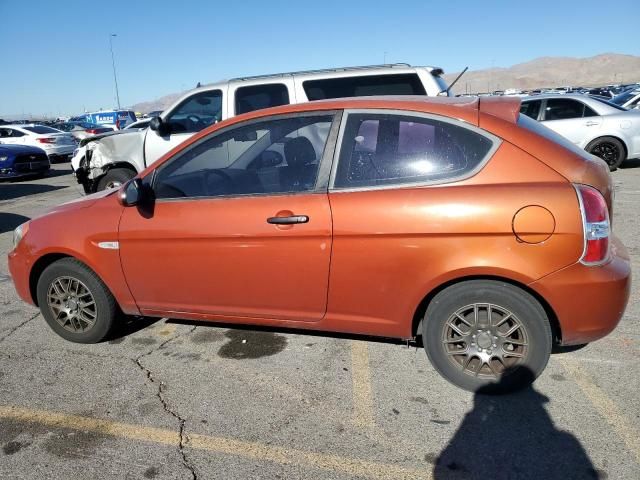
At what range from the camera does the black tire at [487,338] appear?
264 centimetres

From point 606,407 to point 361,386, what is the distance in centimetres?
135

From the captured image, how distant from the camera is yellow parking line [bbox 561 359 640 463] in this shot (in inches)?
93.8

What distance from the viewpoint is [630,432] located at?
8.02ft

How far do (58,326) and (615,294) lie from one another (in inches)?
147

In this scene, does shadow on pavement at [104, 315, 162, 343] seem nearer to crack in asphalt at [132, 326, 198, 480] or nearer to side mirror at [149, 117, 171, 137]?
crack in asphalt at [132, 326, 198, 480]

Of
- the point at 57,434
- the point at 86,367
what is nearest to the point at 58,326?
the point at 86,367

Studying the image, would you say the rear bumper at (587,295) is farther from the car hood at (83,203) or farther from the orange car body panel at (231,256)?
the car hood at (83,203)

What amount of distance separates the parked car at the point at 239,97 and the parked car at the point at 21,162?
7.84 metres

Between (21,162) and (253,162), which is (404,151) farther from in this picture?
(21,162)

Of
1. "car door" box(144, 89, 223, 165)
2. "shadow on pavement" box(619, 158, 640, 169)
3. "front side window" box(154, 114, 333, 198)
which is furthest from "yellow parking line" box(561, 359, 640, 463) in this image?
"shadow on pavement" box(619, 158, 640, 169)

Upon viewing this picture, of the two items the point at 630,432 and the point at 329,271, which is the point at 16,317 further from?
the point at 630,432

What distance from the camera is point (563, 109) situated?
1003 centimetres

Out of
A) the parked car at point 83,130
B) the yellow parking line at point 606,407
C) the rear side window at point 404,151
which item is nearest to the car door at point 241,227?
the rear side window at point 404,151

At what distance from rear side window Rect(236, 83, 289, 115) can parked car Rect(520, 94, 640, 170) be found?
5.87 m
